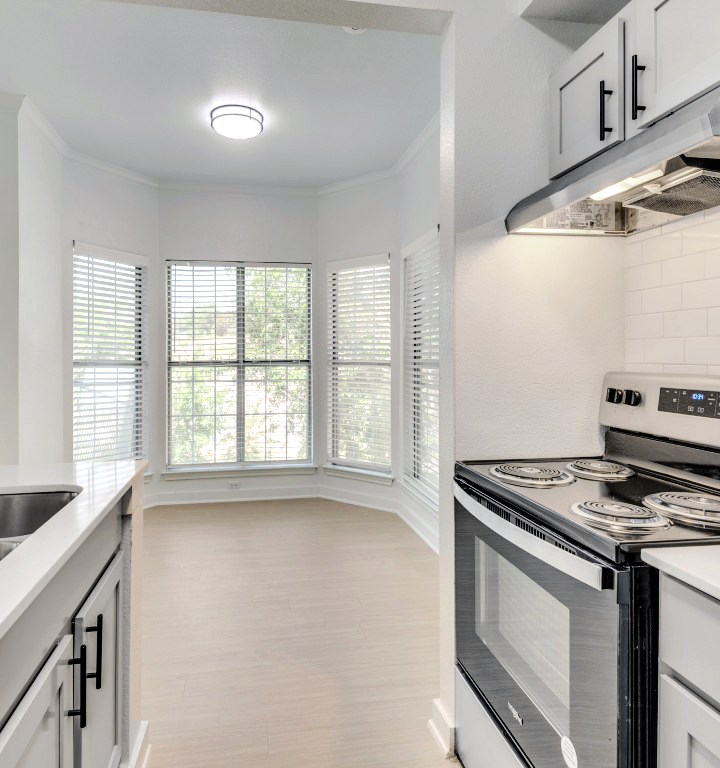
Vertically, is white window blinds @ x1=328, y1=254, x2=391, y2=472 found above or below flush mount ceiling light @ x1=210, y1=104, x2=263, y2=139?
below

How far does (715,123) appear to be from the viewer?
107 centimetres

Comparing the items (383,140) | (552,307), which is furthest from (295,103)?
(552,307)

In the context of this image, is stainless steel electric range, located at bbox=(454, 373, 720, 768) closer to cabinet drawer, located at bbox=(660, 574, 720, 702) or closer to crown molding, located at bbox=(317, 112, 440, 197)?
cabinet drawer, located at bbox=(660, 574, 720, 702)

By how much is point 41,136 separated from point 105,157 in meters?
0.59

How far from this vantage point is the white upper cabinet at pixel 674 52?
129 centimetres

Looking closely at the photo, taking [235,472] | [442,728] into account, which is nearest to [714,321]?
[442,728]

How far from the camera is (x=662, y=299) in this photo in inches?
71.7

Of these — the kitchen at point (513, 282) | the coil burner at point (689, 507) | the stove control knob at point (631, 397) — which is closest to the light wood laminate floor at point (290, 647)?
the kitchen at point (513, 282)

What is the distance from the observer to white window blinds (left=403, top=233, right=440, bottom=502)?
13.6 ft

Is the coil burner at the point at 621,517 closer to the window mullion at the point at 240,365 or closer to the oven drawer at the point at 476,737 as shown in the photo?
the oven drawer at the point at 476,737

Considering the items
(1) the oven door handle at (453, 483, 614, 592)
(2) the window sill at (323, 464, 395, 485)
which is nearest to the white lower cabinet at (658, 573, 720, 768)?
(1) the oven door handle at (453, 483, 614, 592)

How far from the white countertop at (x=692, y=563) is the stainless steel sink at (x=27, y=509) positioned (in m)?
1.43

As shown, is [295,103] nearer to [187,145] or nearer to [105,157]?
[187,145]

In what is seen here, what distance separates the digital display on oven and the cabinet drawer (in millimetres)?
705
